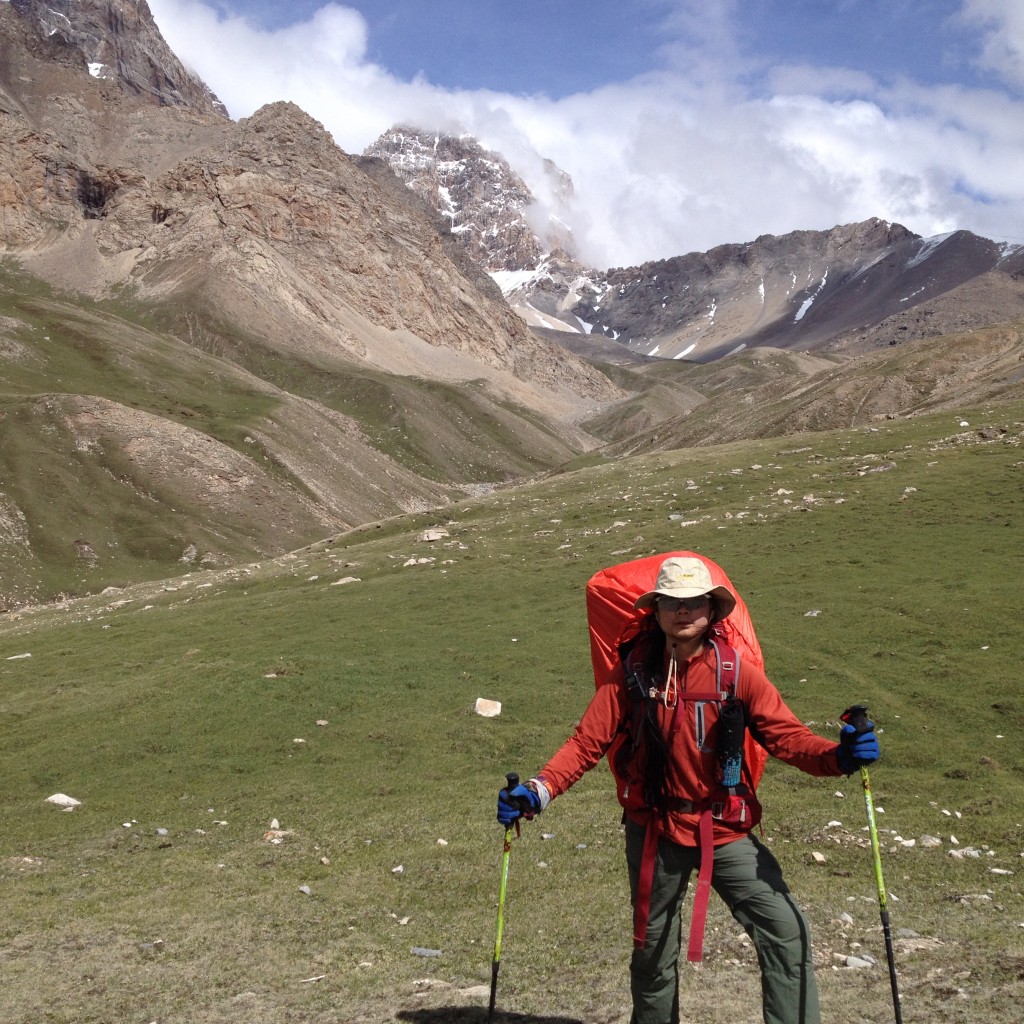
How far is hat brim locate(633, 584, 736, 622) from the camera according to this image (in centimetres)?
762

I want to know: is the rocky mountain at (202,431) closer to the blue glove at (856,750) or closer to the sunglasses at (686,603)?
the sunglasses at (686,603)

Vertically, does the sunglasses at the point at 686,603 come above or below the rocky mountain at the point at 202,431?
below

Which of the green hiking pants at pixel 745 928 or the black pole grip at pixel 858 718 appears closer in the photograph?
the black pole grip at pixel 858 718

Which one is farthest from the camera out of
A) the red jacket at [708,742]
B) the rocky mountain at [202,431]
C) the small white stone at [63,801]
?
the rocky mountain at [202,431]

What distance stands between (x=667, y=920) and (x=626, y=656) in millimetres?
Answer: 2275

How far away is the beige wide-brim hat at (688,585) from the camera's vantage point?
7.65 m

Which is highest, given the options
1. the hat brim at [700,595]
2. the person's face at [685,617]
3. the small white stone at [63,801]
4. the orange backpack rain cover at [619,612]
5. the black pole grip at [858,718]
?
the orange backpack rain cover at [619,612]

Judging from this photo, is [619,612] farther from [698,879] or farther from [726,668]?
[698,879]

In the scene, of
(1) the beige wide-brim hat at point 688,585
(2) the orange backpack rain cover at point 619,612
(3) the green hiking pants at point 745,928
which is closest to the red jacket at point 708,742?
(3) the green hiking pants at point 745,928

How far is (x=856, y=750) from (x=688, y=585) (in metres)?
1.86

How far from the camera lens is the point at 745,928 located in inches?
299

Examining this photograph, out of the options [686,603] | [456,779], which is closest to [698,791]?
[686,603]

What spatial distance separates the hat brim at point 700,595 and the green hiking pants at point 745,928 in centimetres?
198

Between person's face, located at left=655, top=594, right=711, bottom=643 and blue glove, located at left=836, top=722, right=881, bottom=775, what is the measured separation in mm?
1402
